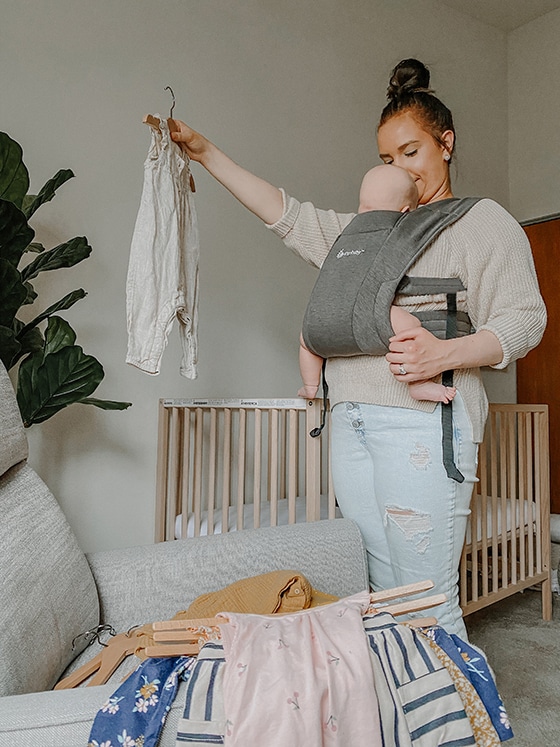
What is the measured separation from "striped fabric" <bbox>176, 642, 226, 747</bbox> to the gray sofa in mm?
20

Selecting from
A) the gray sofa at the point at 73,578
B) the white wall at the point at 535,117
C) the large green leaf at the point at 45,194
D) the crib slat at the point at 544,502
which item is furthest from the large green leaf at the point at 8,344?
the white wall at the point at 535,117

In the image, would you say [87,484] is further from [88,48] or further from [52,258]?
[88,48]

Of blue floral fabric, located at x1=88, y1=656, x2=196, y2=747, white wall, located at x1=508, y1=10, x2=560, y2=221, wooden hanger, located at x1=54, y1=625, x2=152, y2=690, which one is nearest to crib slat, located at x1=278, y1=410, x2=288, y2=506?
wooden hanger, located at x1=54, y1=625, x2=152, y2=690

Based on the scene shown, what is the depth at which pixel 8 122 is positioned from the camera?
2.09 meters

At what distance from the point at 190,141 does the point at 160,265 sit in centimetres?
31

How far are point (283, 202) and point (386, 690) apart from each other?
107 cm

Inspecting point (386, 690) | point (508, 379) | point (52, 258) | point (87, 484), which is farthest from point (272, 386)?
point (386, 690)

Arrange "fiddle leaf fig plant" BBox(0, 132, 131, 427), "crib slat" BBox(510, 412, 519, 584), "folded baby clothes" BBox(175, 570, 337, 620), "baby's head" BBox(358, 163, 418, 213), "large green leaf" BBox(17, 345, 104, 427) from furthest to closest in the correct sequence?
"crib slat" BBox(510, 412, 519, 584)
"large green leaf" BBox(17, 345, 104, 427)
"fiddle leaf fig plant" BBox(0, 132, 131, 427)
"baby's head" BBox(358, 163, 418, 213)
"folded baby clothes" BBox(175, 570, 337, 620)

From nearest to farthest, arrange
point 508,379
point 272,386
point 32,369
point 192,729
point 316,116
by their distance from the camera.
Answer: point 192,729 < point 32,369 < point 272,386 < point 316,116 < point 508,379

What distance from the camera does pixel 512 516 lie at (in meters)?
2.29

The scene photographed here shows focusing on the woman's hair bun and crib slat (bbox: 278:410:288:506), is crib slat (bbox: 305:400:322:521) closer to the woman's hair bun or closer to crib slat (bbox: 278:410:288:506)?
crib slat (bbox: 278:410:288:506)

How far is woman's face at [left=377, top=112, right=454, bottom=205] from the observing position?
1.43 m

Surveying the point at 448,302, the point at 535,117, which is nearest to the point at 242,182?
the point at 448,302

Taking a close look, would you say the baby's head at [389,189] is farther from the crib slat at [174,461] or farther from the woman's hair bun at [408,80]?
the crib slat at [174,461]
